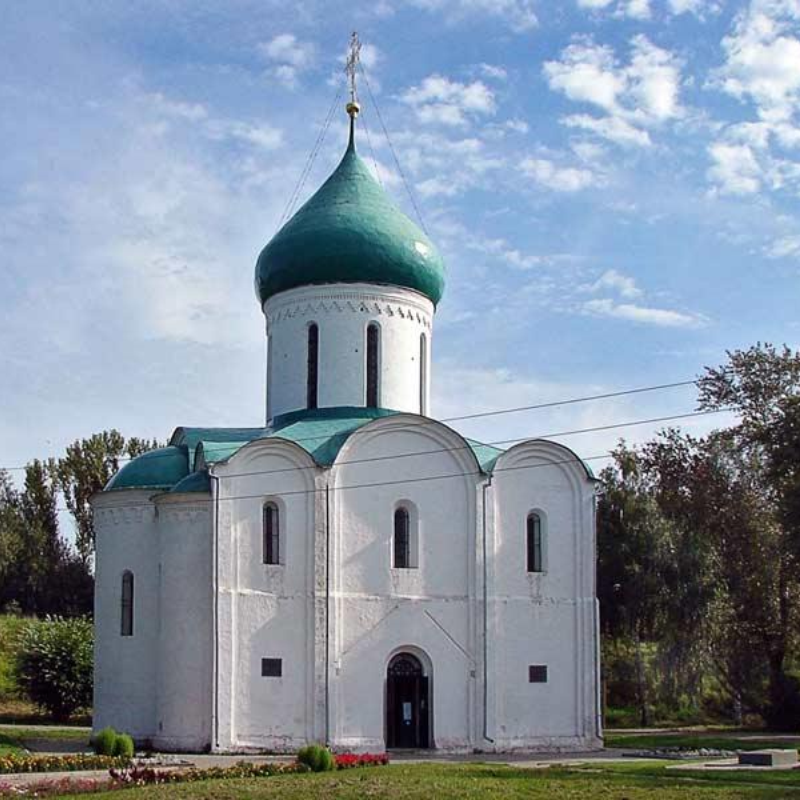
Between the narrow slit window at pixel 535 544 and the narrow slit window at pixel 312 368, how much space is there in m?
5.12

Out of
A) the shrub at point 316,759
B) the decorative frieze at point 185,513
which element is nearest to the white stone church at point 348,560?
the decorative frieze at point 185,513

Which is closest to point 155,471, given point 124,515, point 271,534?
point 124,515

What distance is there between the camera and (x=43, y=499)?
57.4 m

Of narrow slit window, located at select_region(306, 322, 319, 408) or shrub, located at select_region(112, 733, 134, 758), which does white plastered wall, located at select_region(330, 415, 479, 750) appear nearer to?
narrow slit window, located at select_region(306, 322, 319, 408)

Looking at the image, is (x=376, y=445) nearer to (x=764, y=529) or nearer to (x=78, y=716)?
(x=764, y=529)

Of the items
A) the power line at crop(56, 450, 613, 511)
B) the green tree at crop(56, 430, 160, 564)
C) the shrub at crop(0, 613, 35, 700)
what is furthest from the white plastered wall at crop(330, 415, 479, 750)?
the green tree at crop(56, 430, 160, 564)

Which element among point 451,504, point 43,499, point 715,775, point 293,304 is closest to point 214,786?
point 715,775

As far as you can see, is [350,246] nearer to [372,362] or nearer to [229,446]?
[372,362]

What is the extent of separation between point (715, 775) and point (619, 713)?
73.3ft

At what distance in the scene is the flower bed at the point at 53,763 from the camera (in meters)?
19.5

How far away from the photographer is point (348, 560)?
2550cm

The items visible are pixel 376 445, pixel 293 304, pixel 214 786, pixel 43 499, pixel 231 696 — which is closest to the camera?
pixel 214 786

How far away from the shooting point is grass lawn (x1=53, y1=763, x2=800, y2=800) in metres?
16.0

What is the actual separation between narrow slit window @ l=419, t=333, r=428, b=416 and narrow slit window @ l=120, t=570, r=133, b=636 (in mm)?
7104
